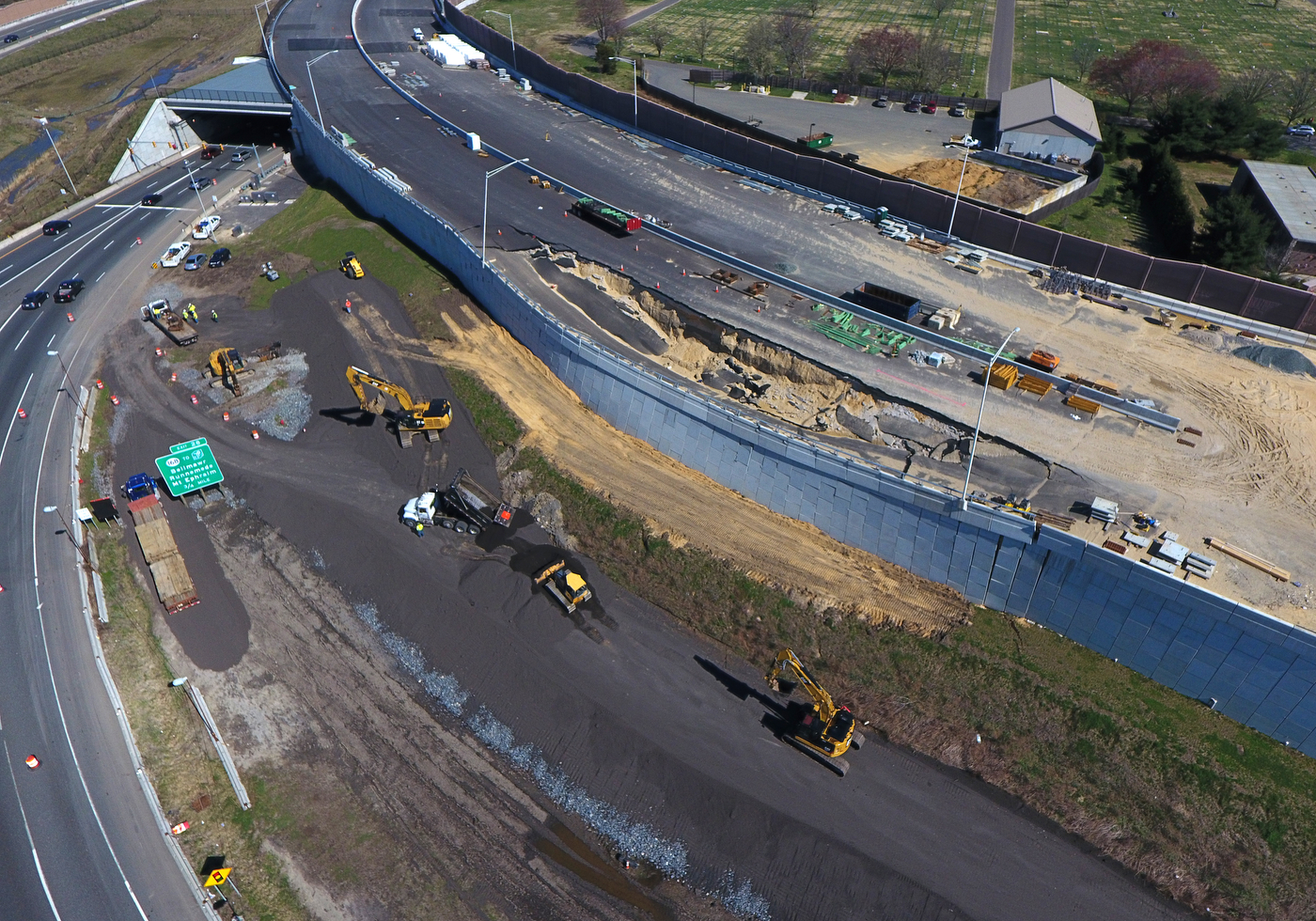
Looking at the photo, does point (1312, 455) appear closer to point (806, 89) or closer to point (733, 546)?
point (733, 546)

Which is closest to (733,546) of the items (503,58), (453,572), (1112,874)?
(453,572)

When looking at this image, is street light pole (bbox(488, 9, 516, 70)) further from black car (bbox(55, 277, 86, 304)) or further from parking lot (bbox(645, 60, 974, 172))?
black car (bbox(55, 277, 86, 304))

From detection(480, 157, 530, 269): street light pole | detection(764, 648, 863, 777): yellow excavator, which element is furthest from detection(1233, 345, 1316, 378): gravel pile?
detection(480, 157, 530, 269): street light pole

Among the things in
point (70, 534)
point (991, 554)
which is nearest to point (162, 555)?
point (70, 534)

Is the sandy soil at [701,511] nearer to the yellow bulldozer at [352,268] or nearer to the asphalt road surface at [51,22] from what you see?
the yellow bulldozer at [352,268]

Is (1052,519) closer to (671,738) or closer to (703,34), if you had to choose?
(671,738)

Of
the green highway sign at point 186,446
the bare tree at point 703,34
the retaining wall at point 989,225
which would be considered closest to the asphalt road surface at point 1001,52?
the retaining wall at point 989,225
